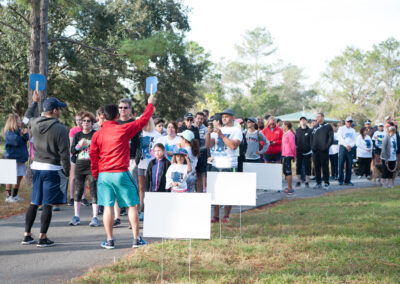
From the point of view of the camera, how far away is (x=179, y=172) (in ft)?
24.2

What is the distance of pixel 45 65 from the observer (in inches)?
496

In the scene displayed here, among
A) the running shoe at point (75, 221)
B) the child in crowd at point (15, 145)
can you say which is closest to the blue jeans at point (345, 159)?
the running shoe at point (75, 221)

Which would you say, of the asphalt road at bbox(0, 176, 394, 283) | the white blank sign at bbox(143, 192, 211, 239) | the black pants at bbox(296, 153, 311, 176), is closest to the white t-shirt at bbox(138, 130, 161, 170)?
the asphalt road at bbox(0, 176, 394, 283)

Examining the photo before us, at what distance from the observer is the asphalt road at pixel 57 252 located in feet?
17.0

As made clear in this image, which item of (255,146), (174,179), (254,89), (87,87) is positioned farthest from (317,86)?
(174,179)

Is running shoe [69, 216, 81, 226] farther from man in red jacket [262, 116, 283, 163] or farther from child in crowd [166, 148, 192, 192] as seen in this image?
man in red jacket [262, 116, 283, 163]

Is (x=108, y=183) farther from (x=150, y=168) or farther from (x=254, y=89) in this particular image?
(x=254, y=89)

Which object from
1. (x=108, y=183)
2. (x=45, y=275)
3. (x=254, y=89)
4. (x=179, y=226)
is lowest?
(x=45, y=275)

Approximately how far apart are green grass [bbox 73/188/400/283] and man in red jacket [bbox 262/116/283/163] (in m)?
3.96

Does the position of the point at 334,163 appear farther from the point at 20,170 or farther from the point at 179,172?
the point at 20,170

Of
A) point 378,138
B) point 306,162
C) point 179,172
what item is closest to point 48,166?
point 179,172

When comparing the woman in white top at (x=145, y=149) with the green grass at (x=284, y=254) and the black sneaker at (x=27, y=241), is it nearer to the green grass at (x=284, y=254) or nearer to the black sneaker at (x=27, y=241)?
the green grass at (x=284, y=254)

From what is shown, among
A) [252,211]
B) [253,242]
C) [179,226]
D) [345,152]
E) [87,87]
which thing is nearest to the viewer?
[179,226]

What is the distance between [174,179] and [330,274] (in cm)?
309
